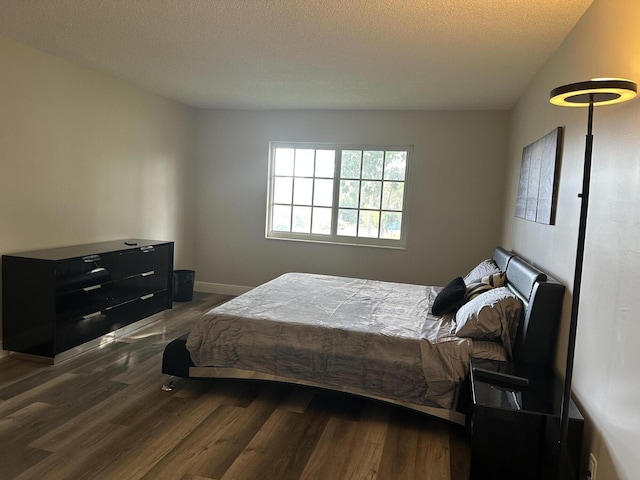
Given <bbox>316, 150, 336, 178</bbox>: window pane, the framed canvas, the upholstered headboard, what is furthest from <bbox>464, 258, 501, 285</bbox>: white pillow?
<bbox>316, 150, 336, 178</bbox>: window pane

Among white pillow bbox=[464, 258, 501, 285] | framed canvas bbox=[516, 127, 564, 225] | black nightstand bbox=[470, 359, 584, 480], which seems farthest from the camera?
white pillow bbox=[464, 258, 501, 285]

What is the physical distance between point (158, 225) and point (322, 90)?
8.00 feet

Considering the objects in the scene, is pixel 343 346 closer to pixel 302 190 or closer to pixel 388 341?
pixel 388 341

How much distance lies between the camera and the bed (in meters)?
2.52

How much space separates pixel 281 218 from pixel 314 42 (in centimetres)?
298


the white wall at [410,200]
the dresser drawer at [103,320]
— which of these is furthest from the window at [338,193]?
the dresser drawer at [103,320]

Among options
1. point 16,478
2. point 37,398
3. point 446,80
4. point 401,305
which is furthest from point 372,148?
point 16,478

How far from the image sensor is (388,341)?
270 cm

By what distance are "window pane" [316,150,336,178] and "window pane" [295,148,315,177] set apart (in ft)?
0.30

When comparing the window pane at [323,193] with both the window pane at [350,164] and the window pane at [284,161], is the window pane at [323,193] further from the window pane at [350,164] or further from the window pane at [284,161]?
the window pane at [284,161]

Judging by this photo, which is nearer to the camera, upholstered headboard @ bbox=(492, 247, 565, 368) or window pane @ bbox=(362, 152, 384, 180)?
upholstered headboard @ bbox=(492, 247, 565, 368)

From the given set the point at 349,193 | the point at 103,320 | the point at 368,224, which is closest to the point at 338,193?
the point at 349,193

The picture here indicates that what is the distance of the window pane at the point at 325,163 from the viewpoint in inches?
217

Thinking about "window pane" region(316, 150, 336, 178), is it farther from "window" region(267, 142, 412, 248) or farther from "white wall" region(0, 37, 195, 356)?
"white wall" region(0, 37, 195, 356)
